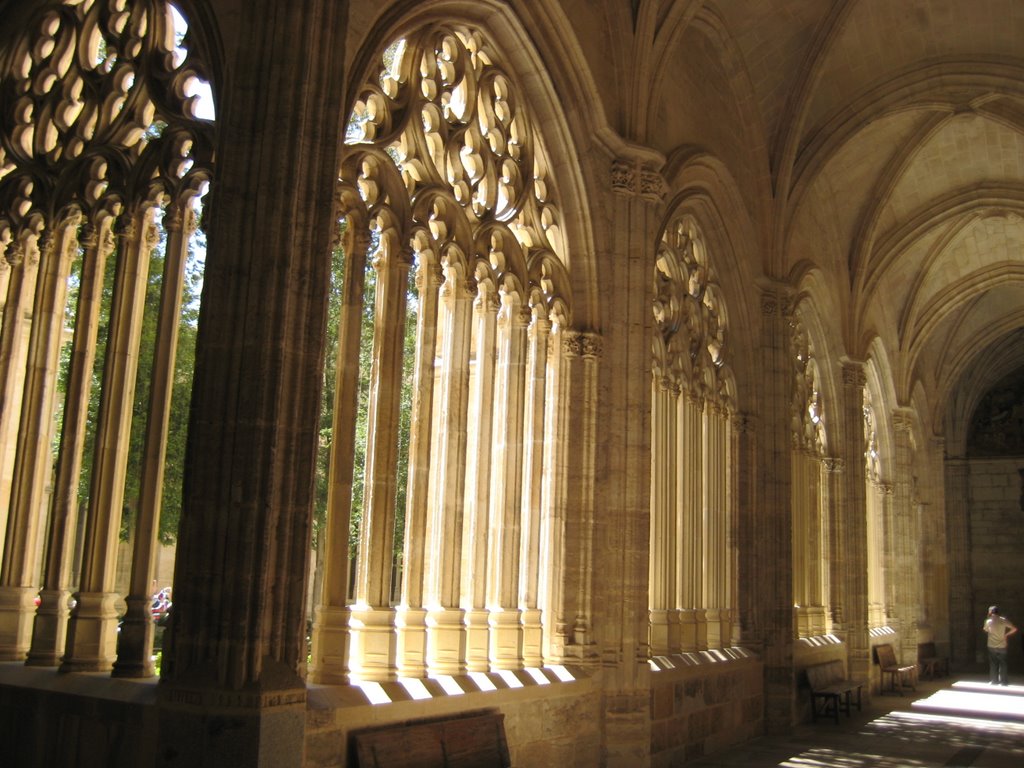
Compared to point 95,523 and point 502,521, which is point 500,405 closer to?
point 502,521

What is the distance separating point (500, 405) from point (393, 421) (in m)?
1.69

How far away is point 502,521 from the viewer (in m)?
8.27

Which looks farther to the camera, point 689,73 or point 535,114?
point 689,73

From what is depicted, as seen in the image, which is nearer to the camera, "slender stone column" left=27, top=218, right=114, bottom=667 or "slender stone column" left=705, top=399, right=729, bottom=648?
"slender stone column" left=27, top=218, right=114, bottom=667

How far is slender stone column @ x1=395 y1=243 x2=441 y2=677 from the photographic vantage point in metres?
7.09

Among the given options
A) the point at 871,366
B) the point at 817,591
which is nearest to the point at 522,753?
the point at 817,591

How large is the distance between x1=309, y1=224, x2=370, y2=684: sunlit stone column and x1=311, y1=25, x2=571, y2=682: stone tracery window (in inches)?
0.4

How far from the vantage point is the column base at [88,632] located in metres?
6.20

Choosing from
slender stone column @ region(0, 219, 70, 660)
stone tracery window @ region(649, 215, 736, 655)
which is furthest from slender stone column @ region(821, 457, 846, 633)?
slender stone column @ region(0, 219, 70, 660)

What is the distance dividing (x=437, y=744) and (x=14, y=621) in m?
2.65

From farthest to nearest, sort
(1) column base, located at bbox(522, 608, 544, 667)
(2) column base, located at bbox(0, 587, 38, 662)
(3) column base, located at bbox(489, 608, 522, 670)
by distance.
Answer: (1) column base, located at bbox(522, 608, 544, 667)
(3) column base, located at bbox(489, 608, 522, 670)
(2) column base, located at bbox(0, 587, 38, 662)

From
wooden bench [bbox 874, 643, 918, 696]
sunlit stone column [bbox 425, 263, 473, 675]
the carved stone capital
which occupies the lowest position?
wooden bench [bbox 874, 643, 918, 696]

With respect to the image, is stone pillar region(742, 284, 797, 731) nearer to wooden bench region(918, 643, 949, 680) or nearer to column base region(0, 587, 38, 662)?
column base region(0, 587, 38, 662)

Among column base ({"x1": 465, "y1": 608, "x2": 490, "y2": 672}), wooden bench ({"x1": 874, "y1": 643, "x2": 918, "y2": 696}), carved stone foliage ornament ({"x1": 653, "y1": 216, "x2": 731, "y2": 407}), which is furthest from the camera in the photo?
wooden bench ({"x1": 874, "y1": 643, "x2": 918, "y2": 696})
